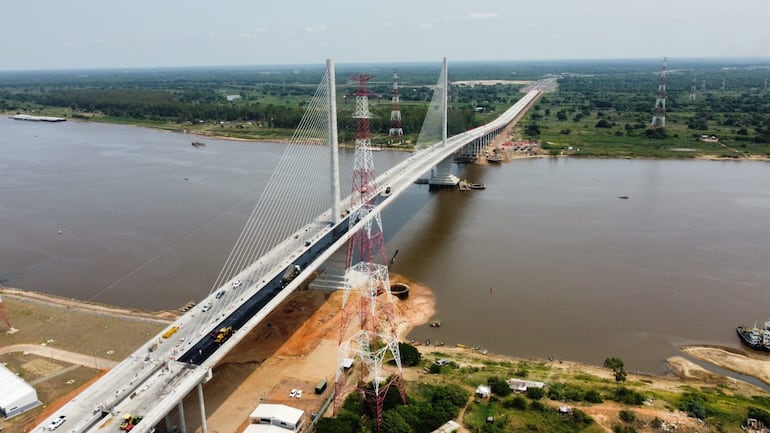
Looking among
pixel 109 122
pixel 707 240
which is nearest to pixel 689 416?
pixel 707 240

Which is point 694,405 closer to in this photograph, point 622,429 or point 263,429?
point 622,429

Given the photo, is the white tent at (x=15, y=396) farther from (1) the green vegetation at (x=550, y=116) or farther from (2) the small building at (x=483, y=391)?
(1) the green vegetation at (x=550, y=116)

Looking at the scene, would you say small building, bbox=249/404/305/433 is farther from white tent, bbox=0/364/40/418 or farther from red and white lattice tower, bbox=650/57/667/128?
→ red and white lattice tower, bbox=650/57/667/128

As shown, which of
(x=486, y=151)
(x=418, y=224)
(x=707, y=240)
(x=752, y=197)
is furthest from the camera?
(x=486, y=151)

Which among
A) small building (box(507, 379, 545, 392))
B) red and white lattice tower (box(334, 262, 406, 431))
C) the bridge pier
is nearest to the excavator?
red and white lattice tower (box(334, 262, 406, 431))

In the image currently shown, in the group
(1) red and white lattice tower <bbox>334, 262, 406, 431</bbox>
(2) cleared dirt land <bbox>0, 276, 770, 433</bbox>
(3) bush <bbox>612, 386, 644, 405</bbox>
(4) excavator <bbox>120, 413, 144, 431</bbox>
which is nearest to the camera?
(4) excavator <bbox>120, 413, 144, 431</bbox>

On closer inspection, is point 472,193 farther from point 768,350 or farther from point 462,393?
point 462,393

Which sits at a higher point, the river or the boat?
Result: the boat
